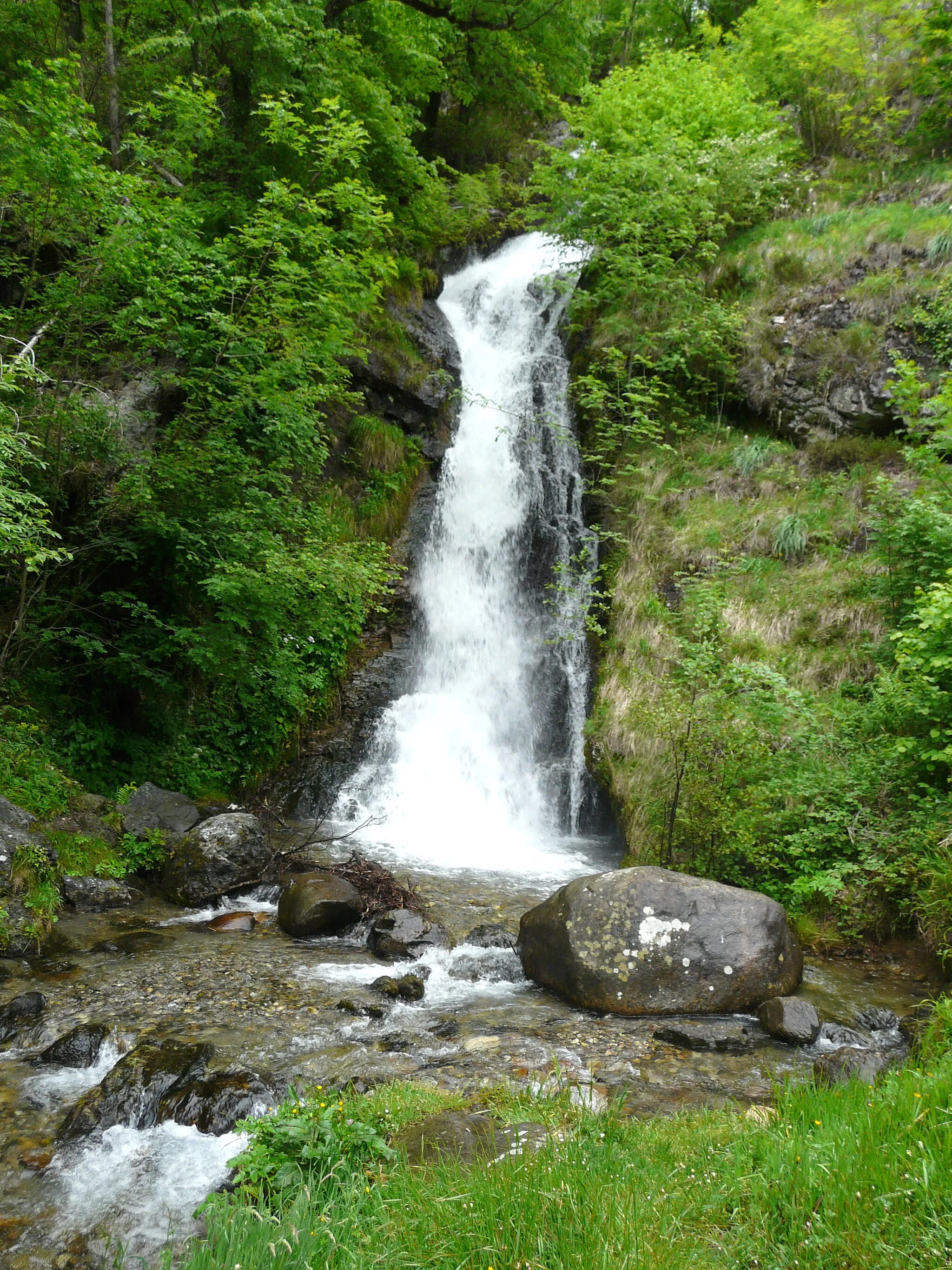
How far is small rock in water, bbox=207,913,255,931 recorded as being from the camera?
6445mm

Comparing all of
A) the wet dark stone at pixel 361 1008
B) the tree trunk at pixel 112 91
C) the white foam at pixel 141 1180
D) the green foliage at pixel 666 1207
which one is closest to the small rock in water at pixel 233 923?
the wet dark stone at pixel 361 1008

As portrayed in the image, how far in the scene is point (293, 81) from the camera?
10.8m

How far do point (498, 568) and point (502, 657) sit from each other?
5.78 feet

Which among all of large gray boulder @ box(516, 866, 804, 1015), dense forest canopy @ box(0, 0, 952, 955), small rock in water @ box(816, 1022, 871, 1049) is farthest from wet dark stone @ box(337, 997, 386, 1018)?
dense forest canopy @ box(0, 0, 952, 955)

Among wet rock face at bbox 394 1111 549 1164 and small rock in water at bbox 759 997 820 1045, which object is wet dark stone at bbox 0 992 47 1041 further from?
small rock in water at bbox 759 997 820 1045

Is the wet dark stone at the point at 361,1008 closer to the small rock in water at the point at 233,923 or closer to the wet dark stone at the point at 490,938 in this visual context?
A: the wet dark stone at the point at 490,938

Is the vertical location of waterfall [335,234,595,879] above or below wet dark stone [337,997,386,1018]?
above

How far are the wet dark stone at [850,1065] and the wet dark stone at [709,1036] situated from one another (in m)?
0.48

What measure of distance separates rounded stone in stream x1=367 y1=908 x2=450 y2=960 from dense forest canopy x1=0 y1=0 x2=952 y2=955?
244cm

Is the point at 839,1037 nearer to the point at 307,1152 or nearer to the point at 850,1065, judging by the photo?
the point at 850,1065

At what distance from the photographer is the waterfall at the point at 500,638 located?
9.57 metres

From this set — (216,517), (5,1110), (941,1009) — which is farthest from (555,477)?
(5,1110)

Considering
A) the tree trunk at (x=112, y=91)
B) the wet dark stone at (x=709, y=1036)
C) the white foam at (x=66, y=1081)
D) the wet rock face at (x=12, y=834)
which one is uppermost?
the tree trunk at (x=112, y=91)

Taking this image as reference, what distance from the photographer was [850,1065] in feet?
13.1
